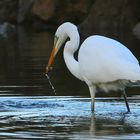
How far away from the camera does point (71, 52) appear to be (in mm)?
12570

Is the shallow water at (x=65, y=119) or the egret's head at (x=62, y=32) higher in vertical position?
the egret's head at (x=62, y=32)

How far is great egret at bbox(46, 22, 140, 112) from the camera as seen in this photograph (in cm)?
1117

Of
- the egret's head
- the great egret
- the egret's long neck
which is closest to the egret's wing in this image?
the great egret

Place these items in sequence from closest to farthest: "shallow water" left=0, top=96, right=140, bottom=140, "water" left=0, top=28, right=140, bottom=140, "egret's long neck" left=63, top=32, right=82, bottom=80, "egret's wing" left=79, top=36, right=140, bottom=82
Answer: "shallow water" left=0, top=96, right=140, bottom=140, "water" left=0, top=28, right=140, bottom=140, "egret's wing" left=79, top=36, right=140, bottom=82, "egret's long neck" left=63, top=32, right=82, bottom=80

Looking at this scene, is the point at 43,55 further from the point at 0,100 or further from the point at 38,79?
the point at 0,100

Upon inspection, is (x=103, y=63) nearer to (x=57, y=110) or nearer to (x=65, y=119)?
(x=57, y=110)

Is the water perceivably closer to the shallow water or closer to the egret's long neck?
the shallow water

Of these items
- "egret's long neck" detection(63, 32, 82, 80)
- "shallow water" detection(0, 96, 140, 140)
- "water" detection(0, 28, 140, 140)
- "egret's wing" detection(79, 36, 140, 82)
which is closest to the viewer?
"shallow water" detection(0, 96, 140, 140)

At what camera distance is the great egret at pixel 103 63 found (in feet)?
36.7

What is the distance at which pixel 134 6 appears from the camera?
128ft

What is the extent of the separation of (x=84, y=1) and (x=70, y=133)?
32.8 m

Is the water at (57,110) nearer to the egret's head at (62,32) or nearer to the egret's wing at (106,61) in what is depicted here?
the egret's wing at (106,61)

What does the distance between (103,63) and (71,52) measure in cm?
118

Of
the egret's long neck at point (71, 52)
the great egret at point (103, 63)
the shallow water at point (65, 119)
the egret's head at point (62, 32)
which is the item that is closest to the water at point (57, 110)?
the shallow water at point (65, 119)
